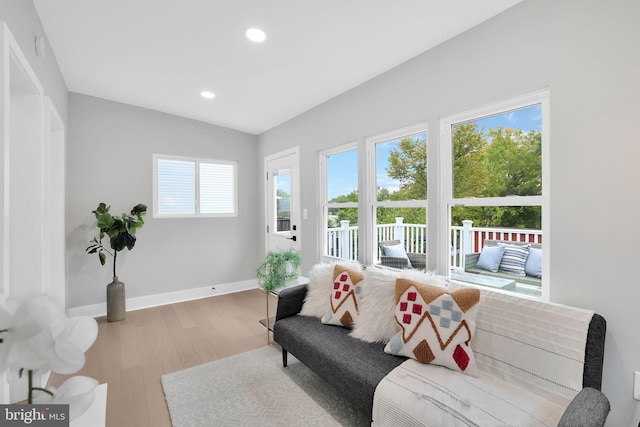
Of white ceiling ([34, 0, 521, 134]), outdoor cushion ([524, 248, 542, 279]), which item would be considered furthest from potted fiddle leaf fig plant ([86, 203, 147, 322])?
outdoor cushion ([524, 248, 542, 279])

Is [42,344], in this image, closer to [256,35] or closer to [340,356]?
[340,356]

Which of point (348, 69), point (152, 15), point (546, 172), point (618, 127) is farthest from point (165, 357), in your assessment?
point (618, 127)

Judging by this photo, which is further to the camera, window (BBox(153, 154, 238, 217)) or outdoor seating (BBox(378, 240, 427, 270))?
window (BBox(153, 154, 238, 217))

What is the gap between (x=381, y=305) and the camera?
2.06 meters

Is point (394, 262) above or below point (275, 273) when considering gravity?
above

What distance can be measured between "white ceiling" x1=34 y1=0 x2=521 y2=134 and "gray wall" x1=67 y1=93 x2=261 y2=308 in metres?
0.49

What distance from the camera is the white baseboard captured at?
3.64 m

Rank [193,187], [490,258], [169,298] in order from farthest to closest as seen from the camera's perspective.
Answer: [193,187], [169,298], [490,258]

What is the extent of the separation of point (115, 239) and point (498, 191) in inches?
152

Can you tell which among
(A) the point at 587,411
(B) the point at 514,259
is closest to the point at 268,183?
(B) the point at 514,259

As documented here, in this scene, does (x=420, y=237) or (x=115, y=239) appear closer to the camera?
(x=420, y=237)

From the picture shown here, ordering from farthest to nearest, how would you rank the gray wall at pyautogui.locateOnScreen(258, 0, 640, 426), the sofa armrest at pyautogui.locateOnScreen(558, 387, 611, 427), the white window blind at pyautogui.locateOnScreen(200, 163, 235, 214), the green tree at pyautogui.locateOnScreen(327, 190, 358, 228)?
the white window blind at pyautogui.locateOnScreen(200, 163, 235, 214)
the green tree at pyautogui.locateOnScreen(327, 190, 358, 228)
the gray wall at pyautogui.locateOnScreen(258, 0, 640, 426)
the sofa armrest at pyautogui.locateOnScreen(558, 387, 611, 427)

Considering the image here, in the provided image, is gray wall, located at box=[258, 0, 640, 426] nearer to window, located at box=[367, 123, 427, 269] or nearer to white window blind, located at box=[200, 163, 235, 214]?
window, located at box=[367, 123, 427, 269]

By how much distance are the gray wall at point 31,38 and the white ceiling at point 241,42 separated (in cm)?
12
